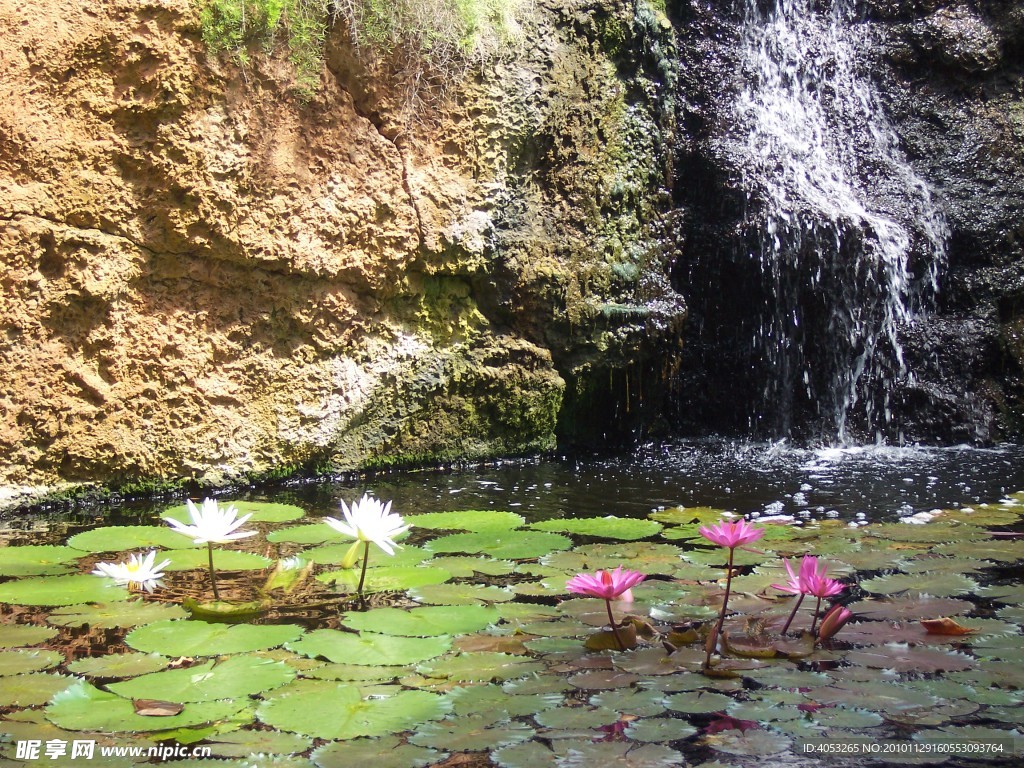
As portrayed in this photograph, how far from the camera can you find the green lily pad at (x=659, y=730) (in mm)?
1329

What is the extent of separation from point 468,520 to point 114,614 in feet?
3.56

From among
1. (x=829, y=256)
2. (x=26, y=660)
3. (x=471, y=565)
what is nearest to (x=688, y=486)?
(x=471, y=565)

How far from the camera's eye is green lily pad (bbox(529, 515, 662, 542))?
257cm

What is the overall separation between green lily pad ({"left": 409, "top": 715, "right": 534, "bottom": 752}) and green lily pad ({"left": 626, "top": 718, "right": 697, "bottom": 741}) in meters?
0.15

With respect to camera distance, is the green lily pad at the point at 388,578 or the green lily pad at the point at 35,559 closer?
the green lily pad at the point at 388,578

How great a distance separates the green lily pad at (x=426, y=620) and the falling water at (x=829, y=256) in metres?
3.21

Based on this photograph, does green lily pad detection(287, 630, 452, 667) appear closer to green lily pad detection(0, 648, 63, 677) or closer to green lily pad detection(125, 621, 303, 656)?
green lily pad detection(125, 621, 303, 656)

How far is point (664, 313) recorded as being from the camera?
15.0ft

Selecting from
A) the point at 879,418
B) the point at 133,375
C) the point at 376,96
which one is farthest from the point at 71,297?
the point at 879,418

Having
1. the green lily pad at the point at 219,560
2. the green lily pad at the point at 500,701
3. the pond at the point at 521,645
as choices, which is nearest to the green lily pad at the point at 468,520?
the pond at the point at 521,645

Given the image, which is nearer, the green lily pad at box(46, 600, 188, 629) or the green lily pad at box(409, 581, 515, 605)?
the green lily pad at box(46, 600, 188, 629)

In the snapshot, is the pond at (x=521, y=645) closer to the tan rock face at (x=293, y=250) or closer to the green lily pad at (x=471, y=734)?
the green lily pad at (x=471, y=734)

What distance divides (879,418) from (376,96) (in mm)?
2930

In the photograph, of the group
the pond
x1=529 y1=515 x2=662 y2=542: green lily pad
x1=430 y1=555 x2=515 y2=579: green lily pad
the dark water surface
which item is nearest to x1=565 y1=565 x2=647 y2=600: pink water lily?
the pond
